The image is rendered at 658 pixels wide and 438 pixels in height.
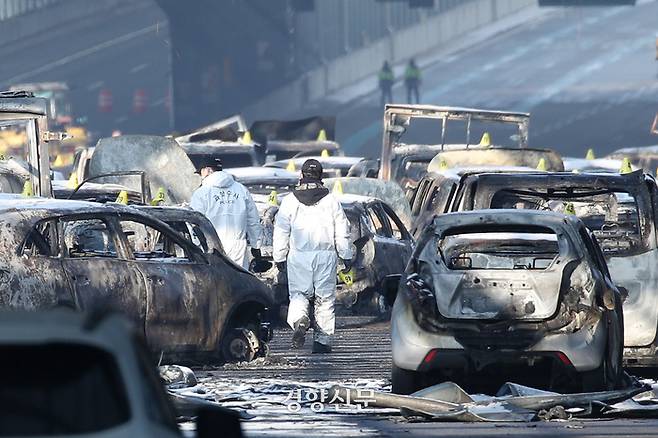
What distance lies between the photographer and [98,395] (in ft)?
15.8

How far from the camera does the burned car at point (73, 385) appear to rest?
186 inches

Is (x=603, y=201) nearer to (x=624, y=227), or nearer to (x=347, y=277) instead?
(x=624, y=227)

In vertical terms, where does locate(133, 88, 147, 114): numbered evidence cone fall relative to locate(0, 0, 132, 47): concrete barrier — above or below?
below

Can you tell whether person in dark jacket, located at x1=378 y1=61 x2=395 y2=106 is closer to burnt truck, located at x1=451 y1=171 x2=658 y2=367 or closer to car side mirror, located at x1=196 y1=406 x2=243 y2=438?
burnt truck, located at x1=451 y1=171 x2=658 y2=367

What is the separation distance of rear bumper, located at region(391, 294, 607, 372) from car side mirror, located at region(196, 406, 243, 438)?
697 centimetres

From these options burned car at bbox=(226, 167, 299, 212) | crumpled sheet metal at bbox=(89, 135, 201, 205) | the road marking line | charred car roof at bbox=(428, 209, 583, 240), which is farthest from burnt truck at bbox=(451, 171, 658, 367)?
the road marking line

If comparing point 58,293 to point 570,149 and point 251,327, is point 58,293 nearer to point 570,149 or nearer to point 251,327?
point 251,327

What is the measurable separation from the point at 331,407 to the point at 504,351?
1.16 metres

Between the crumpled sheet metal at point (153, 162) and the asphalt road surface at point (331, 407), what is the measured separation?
26.4 feet

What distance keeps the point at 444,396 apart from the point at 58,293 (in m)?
2.98

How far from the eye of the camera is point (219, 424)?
5129 mm

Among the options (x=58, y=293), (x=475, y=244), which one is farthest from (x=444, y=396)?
(x=58, y=293)

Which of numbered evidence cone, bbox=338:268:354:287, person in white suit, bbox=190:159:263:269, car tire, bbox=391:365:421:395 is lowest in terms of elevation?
car tire, bbox=391:365:421:395

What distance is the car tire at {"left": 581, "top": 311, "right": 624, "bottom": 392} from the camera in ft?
39.6
